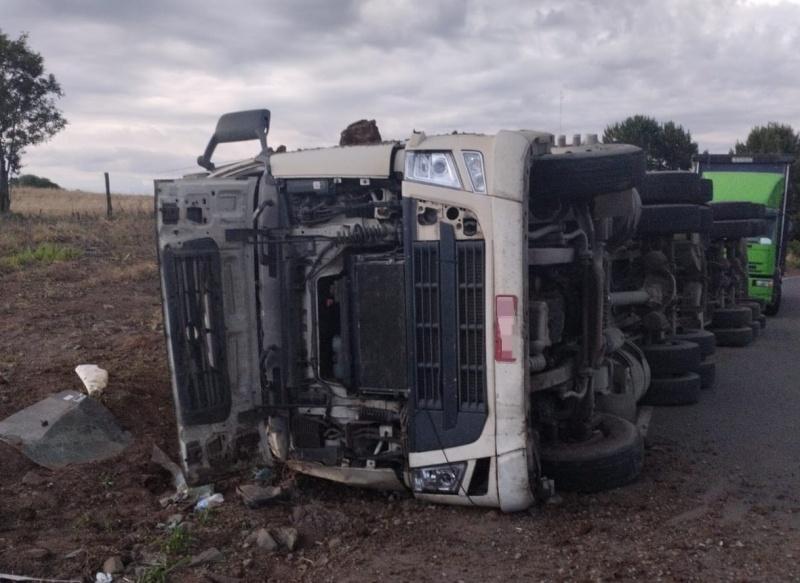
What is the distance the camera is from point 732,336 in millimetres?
11570

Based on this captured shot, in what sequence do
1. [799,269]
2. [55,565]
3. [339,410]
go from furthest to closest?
1. [799,269]
2. [339,410]
3. [55,565]

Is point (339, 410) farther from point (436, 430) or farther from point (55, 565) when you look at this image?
point (55, 565)

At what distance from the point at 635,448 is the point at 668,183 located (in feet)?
12.1

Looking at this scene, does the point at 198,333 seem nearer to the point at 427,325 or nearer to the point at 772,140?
the point at 427,325

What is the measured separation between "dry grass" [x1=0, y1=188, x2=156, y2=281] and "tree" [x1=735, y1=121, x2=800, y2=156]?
27824mm

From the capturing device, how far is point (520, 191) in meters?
4.55

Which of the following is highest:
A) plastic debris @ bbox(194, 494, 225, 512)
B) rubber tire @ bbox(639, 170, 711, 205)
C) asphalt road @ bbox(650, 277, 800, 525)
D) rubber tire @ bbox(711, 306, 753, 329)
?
rubber tire @ bbox(639, 170, 711, 205)

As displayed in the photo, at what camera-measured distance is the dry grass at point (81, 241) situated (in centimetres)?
1417

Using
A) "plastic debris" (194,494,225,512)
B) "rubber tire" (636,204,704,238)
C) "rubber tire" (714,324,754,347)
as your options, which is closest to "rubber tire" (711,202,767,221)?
"rubber tire" (714,324,754,347)

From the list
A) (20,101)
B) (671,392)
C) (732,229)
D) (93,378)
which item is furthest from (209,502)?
(20,101)

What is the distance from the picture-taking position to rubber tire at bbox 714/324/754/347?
11.6 meters

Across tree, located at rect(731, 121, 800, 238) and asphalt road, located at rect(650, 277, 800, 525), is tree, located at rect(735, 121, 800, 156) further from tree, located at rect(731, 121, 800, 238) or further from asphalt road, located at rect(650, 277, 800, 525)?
asphalt road, located at rect(650, 277, 800, 525)

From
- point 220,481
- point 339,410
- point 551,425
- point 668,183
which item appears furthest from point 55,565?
point 668,183

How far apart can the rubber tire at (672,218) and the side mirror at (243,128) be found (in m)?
4.19
